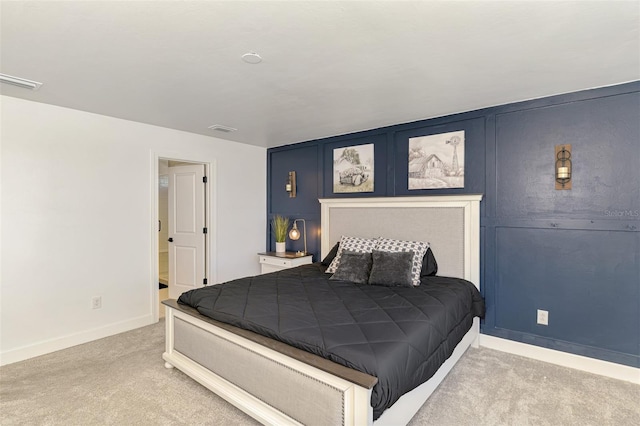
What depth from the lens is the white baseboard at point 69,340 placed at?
290 centimetres

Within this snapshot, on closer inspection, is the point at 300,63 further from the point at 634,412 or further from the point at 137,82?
the point at 634,412

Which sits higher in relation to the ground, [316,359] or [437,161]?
[437,161]

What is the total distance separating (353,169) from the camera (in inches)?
169

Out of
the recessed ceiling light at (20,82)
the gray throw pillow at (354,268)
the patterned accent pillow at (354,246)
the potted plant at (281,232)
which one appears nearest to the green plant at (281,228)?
the potted plant at (281,232)

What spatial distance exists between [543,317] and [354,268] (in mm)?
1764

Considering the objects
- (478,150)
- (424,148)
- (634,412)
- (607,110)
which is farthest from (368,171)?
(634,412)

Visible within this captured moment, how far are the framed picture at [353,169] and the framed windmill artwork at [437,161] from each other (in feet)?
1.89

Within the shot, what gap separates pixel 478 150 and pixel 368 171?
131cm

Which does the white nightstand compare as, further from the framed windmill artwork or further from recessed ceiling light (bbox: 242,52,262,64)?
recessed ceiling light (bbox: 242,52,262,64)

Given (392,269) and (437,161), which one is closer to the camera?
(392,269)

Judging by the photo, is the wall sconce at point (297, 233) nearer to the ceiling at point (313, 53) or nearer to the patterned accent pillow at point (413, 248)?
the patterned accent pillow at point (413, 248)

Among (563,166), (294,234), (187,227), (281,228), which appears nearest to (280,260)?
(294,234)

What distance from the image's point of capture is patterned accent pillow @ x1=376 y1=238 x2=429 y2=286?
Answer: 3.11 metres

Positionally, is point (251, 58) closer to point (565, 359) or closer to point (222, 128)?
point (222, 128)
